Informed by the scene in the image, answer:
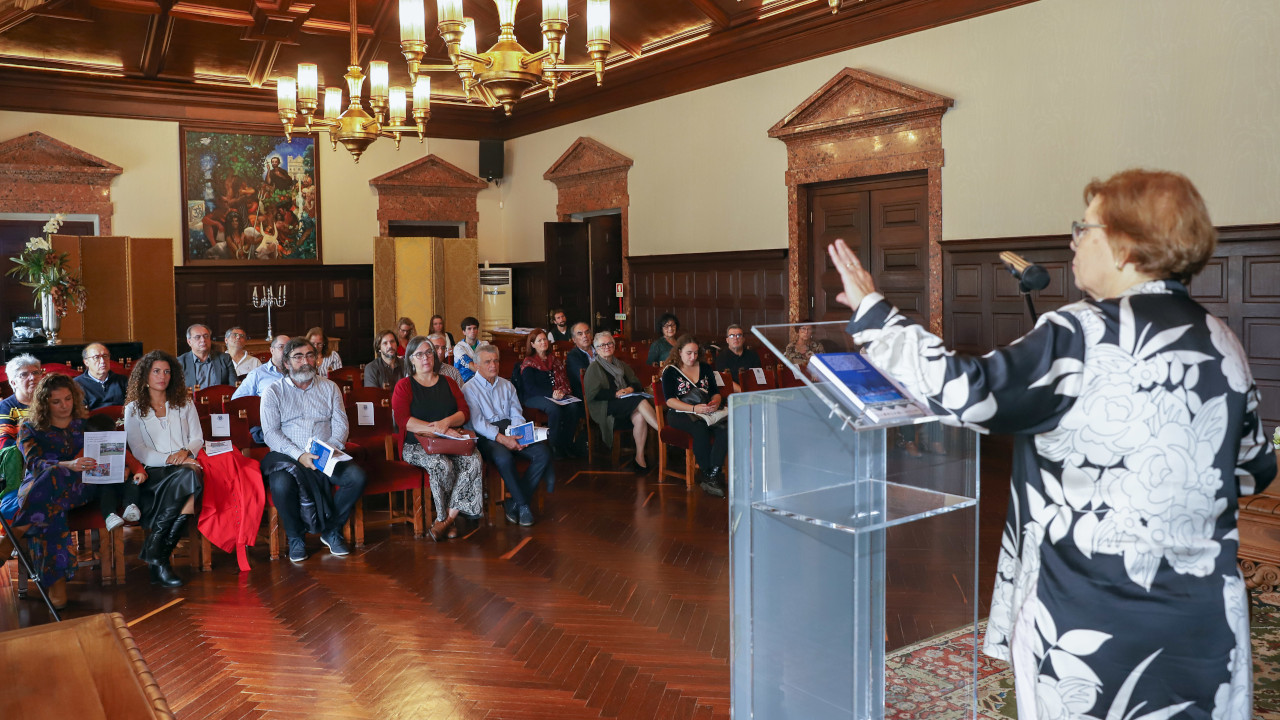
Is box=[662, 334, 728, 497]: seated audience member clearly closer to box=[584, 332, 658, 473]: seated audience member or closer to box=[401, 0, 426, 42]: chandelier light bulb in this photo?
box=[584, 332, 658, 473]: seated audience member

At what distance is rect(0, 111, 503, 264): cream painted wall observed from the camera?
12.9m

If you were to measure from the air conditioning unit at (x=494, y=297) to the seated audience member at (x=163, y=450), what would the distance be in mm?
9402

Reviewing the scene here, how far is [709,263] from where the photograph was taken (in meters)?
12.1

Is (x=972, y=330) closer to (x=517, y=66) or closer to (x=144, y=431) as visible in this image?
(x=517, y=66)

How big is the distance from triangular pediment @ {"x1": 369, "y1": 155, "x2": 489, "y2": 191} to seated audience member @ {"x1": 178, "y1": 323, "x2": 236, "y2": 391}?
6978mm

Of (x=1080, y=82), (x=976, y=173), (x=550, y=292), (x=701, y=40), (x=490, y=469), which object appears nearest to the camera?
(x=490, y=469)

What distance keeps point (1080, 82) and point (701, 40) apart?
487 centimetres

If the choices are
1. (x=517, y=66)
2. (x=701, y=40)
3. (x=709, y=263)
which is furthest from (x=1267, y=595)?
(x=701, y=40)

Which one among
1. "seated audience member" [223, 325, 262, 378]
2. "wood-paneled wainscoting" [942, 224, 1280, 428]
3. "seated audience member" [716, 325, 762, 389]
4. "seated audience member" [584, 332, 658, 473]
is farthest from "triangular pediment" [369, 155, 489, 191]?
"wood-paneled wainscoting" [942, 224, 1280, 428]

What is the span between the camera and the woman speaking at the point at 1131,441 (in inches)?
69.7

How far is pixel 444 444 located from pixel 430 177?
1007 cm

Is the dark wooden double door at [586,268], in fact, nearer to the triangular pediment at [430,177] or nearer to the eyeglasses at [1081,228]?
the triangular pediment at [430,177]

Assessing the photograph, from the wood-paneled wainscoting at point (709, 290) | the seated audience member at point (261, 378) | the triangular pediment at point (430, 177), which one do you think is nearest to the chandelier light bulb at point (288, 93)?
the seated audience member at point (261, 378)

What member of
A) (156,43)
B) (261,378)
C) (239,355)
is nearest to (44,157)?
(156,43)
